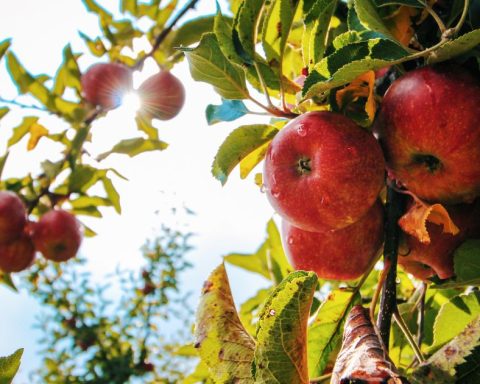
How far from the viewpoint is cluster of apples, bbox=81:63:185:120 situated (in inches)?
83.3

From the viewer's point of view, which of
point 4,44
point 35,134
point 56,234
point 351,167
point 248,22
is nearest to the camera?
point 351,167

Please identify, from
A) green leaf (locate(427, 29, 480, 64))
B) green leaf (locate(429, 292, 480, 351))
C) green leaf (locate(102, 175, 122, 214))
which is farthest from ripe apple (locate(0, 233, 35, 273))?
green leaf (locate(427, 29, 480, 64))

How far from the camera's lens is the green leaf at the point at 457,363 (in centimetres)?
47

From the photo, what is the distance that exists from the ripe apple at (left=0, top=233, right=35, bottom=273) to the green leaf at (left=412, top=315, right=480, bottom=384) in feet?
5.93

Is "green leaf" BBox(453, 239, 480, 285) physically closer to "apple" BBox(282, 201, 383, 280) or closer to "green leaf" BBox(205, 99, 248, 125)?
"apple" BBox(282, 201, 383, 280)

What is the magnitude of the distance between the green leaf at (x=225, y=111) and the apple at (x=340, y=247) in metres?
0.23

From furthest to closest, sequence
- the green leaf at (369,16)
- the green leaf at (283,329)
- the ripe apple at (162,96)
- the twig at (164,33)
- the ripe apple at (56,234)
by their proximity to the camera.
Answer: the ripe apple at (162,96), the ripe apple at (56,234), the twig at (164,33), the green leaf at (369,16), the green leaf at (283,329)

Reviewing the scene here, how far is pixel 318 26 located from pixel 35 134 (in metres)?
1.57

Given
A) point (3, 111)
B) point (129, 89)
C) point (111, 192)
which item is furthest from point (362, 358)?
point (3, 111)

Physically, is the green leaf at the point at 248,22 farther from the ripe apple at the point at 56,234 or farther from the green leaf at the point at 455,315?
the ripe apple at the point at 56,234

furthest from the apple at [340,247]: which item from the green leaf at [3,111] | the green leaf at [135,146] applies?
the green leaf at [3,111]

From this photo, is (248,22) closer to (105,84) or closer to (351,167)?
(351,167)

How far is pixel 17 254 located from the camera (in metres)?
2.05

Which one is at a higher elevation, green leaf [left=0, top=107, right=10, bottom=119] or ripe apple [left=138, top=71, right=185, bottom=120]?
ripe apple [left=138, top=71, right=185, bottom=120]
